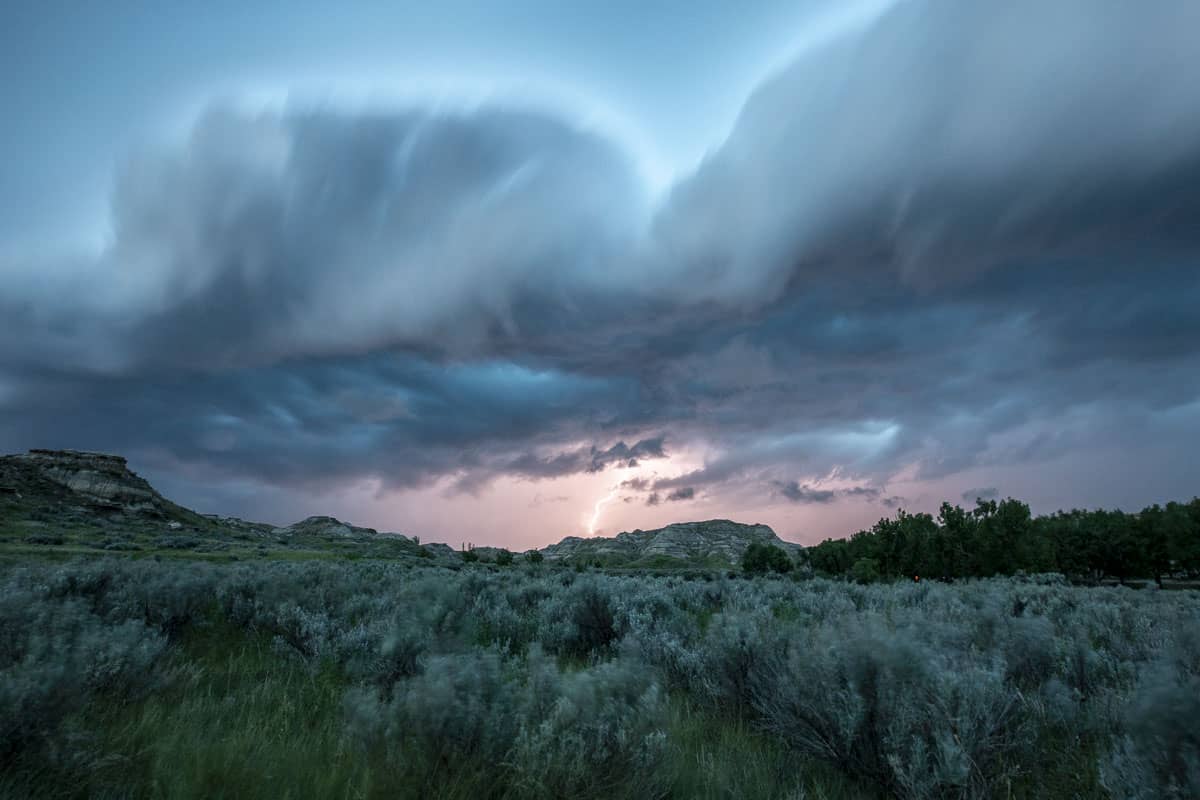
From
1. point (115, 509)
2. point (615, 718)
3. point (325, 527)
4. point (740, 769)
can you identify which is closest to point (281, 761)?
point (615, 718)

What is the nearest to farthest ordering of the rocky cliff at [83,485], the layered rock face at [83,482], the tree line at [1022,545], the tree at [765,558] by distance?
the tree line at [1022,545], the tree at [765,558], the rocky cliff at [83,485], the layered rock face at [83,482]

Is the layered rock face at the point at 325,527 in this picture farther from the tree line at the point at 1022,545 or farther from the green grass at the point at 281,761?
the green grass at the point at 281,761

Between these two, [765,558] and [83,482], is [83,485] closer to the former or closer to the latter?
[83,482]

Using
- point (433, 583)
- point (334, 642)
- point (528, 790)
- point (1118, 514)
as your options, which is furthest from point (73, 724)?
point (1118, 514)

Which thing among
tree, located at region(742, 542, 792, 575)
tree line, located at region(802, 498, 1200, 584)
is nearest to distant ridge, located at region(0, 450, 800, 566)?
tree, located at region(742, 542, 792, 575)

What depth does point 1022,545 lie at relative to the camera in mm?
59469

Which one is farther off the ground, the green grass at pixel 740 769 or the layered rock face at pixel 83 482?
the layered rock face at pixel 83 482

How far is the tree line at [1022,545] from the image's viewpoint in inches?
2343

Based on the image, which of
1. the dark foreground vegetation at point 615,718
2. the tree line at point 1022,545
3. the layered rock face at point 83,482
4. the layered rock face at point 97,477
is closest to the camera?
the dark foreground vegetation at point 615,718

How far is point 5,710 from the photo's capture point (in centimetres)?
366

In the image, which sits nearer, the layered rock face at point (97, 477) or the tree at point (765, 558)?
the tree at point (765, 558)

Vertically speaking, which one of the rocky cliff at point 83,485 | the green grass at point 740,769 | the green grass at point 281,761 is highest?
the rocky cliff at point 83,485

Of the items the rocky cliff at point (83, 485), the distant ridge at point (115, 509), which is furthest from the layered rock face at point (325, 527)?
the rocky cliff at point (83, 485)

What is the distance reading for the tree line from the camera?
5950cm
